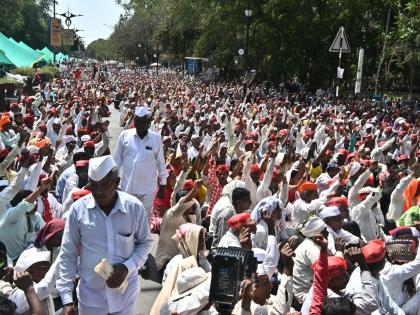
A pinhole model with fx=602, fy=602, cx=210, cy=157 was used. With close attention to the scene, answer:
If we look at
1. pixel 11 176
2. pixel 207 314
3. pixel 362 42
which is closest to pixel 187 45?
pixel 362 42

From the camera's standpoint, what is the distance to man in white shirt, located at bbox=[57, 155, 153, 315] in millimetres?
3518

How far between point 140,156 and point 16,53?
3475cm

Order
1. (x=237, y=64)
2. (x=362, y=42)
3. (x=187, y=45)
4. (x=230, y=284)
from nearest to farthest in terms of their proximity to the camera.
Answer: (x=230, y=284)
(x=362, y=42)
(x=237, y=64)
(x=187, y=45)

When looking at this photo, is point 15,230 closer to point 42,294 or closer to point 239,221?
point 42,294

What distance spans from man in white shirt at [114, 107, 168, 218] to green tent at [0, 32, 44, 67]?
104 ft

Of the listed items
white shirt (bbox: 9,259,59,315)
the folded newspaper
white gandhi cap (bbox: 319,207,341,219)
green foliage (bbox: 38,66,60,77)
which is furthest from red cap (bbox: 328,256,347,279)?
green foliage (bbox: 38,66,60,77)

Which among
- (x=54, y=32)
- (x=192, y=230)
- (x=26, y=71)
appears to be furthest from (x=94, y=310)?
(x=54, y=32)

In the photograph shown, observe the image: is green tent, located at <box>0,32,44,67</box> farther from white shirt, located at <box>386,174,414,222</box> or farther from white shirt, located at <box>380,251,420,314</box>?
white shirt, located at <box>380,251,420,314</box>

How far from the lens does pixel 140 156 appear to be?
6703 millimetres

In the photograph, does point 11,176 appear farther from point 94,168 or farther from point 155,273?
point 94,168

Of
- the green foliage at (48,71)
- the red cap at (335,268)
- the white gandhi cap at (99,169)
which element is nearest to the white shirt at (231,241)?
→ the red cap at (335,268)

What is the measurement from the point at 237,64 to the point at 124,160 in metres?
36.8

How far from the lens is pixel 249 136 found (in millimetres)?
11820

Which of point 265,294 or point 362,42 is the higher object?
point 362,42
